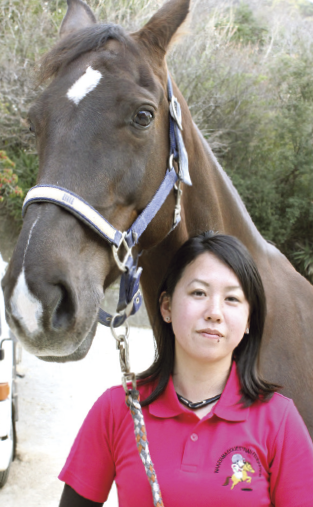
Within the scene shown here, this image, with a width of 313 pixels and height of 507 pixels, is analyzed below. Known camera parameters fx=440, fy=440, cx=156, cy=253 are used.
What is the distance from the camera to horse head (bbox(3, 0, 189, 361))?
4.16 ft

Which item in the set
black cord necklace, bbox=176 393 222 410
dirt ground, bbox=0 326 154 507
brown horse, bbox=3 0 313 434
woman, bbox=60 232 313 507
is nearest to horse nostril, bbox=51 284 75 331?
brown horse, bbox=3 0 313 434

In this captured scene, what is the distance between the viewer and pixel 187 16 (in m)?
1.79

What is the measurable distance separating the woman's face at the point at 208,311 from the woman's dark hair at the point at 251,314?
3 centimetres

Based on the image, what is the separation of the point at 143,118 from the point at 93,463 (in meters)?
1.19

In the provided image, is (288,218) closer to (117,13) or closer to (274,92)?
(274,92)

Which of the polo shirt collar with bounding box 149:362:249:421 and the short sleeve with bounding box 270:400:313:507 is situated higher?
the polo shirt collar with bounding box 149:362:249:421

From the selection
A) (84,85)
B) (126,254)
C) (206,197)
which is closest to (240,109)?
(206,197)

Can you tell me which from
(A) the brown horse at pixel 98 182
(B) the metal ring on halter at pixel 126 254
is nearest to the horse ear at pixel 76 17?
(A) the brown horse at pixel 98 182

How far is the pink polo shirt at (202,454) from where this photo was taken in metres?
1.25

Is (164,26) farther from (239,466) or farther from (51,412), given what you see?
(51,412)

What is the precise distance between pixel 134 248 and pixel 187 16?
3.18ft

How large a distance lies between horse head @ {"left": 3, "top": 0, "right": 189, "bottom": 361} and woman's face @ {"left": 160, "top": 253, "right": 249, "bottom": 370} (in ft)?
0.90

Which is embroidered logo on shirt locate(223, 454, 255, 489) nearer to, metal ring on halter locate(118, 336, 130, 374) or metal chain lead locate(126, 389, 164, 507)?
metal chain lead locate(126, 389, 164, 507)

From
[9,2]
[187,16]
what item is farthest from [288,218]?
[187,16]
